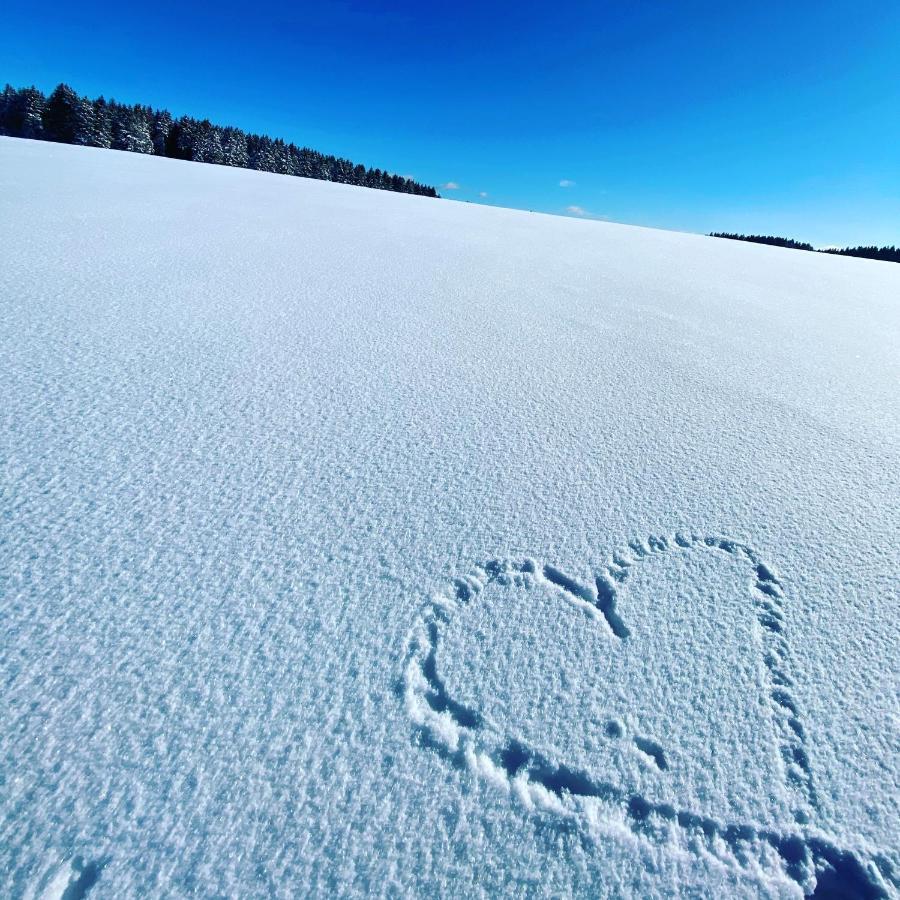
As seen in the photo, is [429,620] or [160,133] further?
[160,133]

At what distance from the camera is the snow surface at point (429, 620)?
55 centimetres

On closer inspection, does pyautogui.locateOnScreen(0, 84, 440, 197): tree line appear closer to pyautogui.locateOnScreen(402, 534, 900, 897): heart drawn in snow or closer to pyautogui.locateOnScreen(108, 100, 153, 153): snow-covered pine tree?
pyautogui.locateOnScreen(108, 100, 153, 153): snow-covered pine tree

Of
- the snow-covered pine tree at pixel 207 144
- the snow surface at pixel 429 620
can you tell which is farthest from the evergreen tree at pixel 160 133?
the snow surface at pixel 429 620

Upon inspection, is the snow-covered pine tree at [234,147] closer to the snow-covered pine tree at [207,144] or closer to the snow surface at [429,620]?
the snow-covered pine tree at [207,144]

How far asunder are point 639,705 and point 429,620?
34 cm

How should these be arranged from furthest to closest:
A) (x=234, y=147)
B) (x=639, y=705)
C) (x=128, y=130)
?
(x=234, y=147) < (x=128, y=130) < (x=639, y=705)

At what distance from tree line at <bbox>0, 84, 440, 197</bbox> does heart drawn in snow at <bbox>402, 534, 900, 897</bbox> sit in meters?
29.3

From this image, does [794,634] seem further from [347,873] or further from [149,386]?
[149,386]

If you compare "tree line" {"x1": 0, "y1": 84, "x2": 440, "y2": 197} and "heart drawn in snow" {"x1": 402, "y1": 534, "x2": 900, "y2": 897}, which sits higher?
"tree line" {"x1": 0, "y1": 84, "x2": 440, "y2": 197}

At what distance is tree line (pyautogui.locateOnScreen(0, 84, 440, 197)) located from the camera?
27.7 m

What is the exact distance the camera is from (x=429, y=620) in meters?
0.78

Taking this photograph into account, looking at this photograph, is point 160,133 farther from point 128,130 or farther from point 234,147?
point 234,147

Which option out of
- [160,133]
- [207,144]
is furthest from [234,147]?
[160,133]

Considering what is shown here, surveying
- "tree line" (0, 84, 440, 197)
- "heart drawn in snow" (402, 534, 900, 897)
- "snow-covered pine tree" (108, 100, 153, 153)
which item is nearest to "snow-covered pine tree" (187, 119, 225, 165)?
"tree line" (0, 84, 440, 197)
